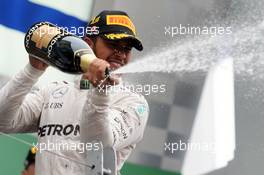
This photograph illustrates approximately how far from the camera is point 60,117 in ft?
3.68

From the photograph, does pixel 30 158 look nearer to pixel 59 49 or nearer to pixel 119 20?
pixel 119 20

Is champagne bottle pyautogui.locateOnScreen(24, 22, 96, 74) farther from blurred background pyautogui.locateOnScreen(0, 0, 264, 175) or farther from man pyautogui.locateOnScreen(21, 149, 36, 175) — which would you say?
blurred background pyautogui.locateOnScreen(0, 0, 264, 175)

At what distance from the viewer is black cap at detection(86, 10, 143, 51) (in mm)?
1139

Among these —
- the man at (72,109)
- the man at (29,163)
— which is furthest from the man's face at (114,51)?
the man at (29,163)

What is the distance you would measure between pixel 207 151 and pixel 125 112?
26.0 inches

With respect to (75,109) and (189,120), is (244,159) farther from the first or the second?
(75,109)

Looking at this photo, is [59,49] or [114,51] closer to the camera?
[59,49]

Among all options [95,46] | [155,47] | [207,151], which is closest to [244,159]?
[207,151]

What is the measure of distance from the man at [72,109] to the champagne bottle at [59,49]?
80 millimetres

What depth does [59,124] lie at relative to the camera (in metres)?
1.12

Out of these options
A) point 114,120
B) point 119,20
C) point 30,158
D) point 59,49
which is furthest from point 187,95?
point 59,49

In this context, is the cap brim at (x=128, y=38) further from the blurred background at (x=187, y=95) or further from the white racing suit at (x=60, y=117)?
the blurred background at (x=187, y=95)

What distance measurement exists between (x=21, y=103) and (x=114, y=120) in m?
0.16

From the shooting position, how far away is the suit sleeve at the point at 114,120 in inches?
36.7
